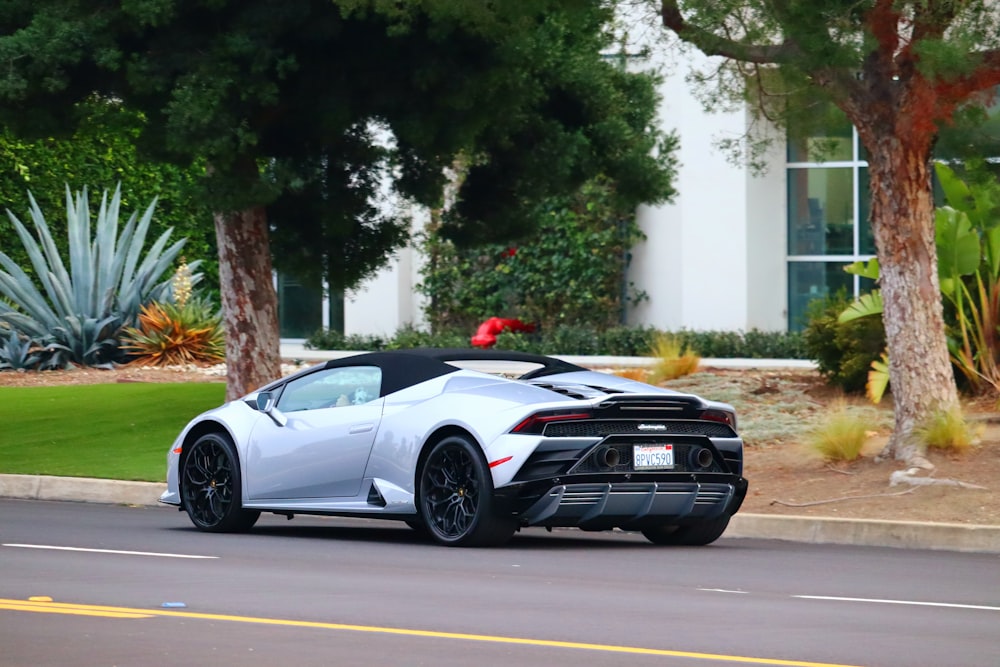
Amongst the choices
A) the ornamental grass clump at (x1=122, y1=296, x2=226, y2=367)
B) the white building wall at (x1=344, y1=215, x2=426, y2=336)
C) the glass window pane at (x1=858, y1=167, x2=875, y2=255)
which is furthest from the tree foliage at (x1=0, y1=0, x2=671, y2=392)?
the white building wall at (x1=344, y1=215, x2=426, y2=336)

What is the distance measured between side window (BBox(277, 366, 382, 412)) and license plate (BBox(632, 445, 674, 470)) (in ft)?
6.61

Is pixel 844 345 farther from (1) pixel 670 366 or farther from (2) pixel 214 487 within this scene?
(2) pixel 214 487

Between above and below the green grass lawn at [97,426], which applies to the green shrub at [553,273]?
above

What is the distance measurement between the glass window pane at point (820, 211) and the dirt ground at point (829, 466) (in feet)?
23.7

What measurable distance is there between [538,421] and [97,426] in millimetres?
10645

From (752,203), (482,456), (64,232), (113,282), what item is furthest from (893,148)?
(64,232)

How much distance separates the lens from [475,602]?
8703mm

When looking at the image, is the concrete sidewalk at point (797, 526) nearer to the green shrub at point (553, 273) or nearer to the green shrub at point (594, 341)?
the green shrub at point (594, 341)

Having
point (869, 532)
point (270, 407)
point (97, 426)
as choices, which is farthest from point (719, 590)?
point (97, 426)

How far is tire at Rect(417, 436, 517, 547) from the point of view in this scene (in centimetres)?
1098

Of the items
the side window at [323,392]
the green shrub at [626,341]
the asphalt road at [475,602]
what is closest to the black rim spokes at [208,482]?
the asphalt road at [475,602]

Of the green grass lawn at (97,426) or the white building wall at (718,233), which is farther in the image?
the white building wall at (718,233)

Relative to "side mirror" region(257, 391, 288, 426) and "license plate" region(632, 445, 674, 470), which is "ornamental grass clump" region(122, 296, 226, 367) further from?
"license plate" region(632, 445, 674, 470)

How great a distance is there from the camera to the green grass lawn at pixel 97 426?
1733 cm
